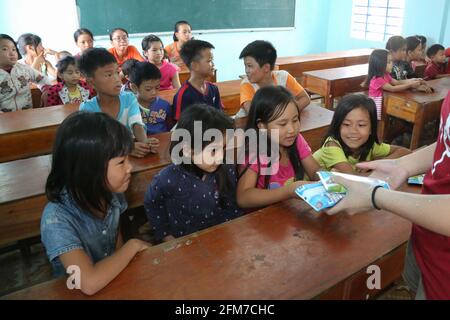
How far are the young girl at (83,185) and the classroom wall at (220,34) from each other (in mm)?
4521

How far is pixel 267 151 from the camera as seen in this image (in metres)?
1.45

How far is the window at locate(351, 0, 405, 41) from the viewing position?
6.09 meters

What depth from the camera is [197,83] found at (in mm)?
2592

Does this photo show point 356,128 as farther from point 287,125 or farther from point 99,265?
point 99,265

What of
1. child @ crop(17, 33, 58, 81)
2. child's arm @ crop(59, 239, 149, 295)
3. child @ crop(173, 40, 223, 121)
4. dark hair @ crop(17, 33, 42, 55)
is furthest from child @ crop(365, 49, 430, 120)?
dark hair @ crop(17, 33, 42, 55)

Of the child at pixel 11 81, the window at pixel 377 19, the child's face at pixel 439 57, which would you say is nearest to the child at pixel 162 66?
the child at pixel 11 81

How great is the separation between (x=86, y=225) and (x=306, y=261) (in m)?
0.69

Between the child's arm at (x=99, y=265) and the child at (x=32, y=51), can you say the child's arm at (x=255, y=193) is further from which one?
the child at (x=32, y=51)

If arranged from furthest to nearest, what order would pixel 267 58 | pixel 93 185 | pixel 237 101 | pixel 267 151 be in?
1. pixel 237 101
2. pixel 267 58
3. pixel 267 151
4. pixel 93 185

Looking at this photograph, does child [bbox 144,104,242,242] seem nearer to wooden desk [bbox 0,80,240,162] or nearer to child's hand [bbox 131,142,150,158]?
child's hand [bbox 131,142,150,158]

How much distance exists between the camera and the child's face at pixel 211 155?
131 cm

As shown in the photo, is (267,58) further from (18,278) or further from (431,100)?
(18,278)

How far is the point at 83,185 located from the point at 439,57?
16.1 ft
